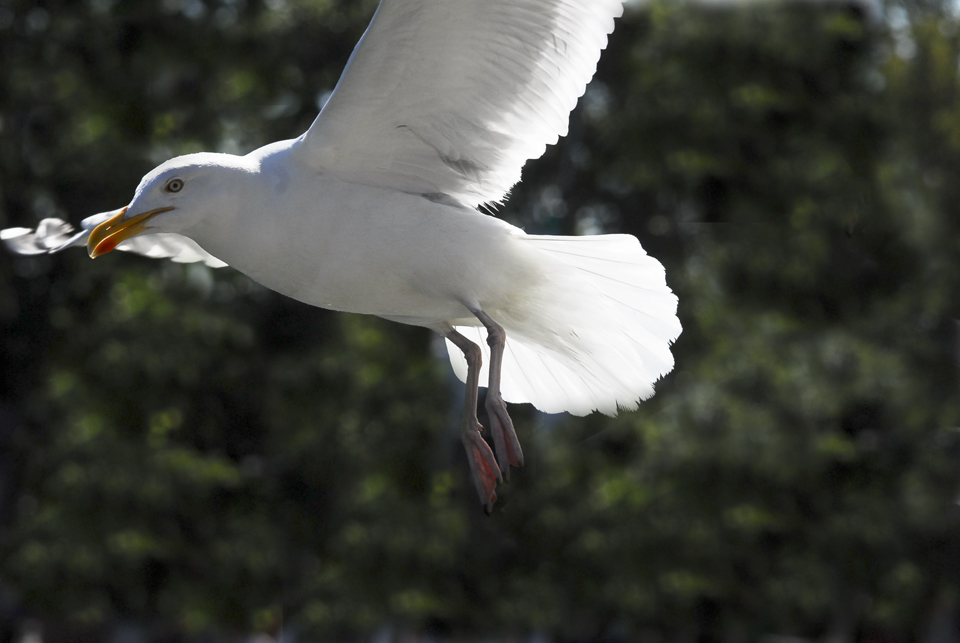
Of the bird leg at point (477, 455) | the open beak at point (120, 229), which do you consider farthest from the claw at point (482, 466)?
the open beak at point (120, 229)

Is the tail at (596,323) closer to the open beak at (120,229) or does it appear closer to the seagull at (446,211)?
the seagull at (446,211)

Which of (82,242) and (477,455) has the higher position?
(477,455)

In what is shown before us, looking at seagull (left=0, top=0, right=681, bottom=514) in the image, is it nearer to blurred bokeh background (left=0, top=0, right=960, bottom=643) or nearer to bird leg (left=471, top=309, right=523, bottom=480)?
bird leg (left=471, top=309, right=523, bottom=480)

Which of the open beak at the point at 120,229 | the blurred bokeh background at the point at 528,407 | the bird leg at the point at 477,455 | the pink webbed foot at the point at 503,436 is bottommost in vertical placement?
the blurred bokeh background at the point at 528,407

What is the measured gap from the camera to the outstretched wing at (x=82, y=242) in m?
3.10

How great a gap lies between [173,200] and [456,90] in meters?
0.75

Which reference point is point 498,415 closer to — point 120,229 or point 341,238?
point 341,238

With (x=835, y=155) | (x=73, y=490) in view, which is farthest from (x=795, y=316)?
(x=73, y=490)

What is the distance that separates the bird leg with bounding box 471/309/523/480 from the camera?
268 cm

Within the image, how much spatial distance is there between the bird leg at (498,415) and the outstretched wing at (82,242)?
764mm

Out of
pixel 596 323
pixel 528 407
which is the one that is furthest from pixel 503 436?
pixel 528 407

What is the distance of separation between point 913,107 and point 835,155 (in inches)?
33.8

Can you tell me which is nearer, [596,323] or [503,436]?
[503,436]

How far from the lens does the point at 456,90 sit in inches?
108
